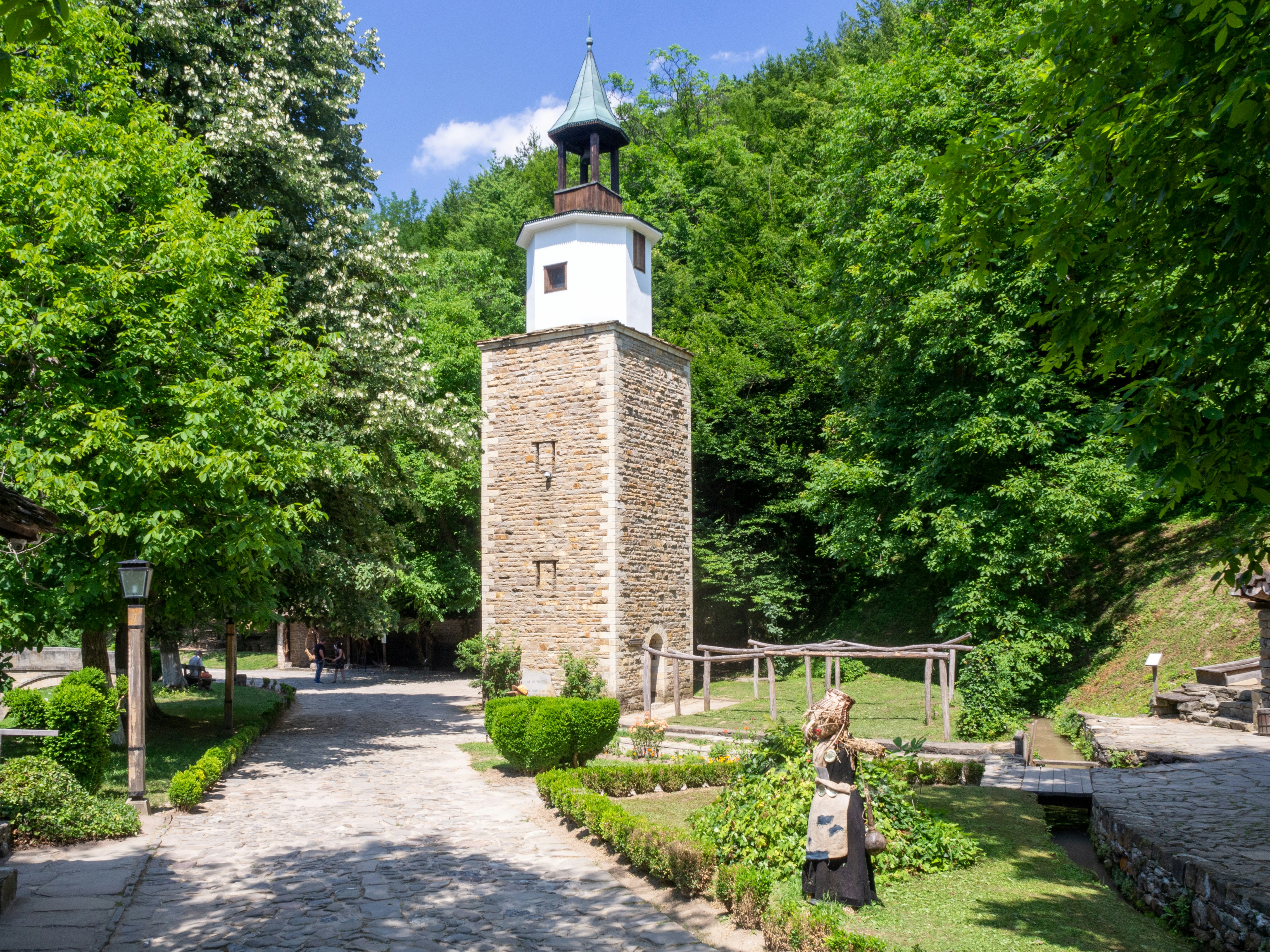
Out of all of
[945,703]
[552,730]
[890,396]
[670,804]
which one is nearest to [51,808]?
[552,730]

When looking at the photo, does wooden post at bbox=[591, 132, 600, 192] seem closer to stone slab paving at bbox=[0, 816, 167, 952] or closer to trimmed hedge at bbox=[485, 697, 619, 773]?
trimmed hedge at bbox=[485, 697, 619, 773]

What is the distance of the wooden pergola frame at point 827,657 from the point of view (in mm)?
14930

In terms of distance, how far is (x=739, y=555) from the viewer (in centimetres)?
2580

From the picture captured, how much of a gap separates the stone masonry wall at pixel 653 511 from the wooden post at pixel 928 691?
18.8ft

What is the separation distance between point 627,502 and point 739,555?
7.99m

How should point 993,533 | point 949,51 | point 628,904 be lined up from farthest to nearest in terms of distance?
point 949,51, point 993,533, point 628,904

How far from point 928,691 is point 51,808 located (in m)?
13.2

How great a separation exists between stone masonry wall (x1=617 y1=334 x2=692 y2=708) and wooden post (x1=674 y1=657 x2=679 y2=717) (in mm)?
819

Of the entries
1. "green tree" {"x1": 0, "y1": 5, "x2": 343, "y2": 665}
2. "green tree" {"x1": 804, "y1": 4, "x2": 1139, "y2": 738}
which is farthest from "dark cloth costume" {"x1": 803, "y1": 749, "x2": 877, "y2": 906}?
"green tree" {"x1": 804, "y1": 4, "x2": 1139, "y2": 738}

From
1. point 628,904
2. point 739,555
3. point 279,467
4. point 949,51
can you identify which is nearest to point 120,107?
point 279,467

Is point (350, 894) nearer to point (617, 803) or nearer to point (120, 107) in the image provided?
point (617, 803)

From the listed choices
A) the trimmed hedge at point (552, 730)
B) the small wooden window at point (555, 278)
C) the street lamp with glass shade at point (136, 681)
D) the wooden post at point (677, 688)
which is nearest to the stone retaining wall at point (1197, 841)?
the trimmed hedge at point (552, 730)

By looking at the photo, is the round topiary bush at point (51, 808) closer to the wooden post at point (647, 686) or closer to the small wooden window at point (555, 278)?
the wooden post at point (647, 686)

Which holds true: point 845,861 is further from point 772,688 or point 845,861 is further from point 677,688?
point 677,688
